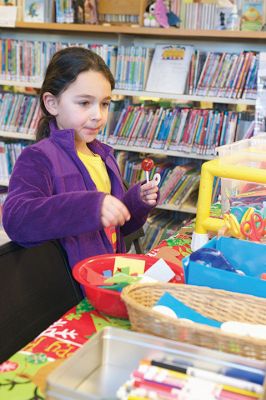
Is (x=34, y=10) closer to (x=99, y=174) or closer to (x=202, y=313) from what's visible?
(x=99, y=174)

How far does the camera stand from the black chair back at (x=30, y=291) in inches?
46.1

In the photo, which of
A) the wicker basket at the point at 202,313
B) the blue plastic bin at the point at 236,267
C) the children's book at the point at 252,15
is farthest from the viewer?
the children's book at the point at 252,15

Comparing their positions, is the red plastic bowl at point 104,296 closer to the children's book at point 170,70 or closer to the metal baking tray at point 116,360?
the metal baking tray at point 116,360

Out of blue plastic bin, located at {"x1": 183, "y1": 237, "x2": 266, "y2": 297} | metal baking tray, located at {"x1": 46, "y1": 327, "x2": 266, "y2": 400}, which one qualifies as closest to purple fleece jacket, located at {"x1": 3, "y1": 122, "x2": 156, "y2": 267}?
blue plastic bin, located at {"x1": 183, "y1": 237, "x2": 266, "y2": 297}

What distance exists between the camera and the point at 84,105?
5.24 ft

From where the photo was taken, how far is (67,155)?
155 cm

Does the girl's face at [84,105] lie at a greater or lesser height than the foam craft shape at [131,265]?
greater

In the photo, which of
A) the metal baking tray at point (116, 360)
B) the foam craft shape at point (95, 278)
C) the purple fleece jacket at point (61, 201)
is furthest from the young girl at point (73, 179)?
the metal baking tray at point (116, 360)

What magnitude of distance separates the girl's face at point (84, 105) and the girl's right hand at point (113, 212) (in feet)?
1.46

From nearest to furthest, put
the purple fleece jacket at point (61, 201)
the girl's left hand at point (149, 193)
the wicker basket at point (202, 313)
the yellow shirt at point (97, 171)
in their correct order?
1. the wicker basket at point (202, 313)
2. the purple fleece jacket at point (61, 201)
3. the girl's left hand at point (149, 193)
4. the yellow shirt at point (97, 171)

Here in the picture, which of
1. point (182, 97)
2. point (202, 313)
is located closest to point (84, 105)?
point (202, 313)

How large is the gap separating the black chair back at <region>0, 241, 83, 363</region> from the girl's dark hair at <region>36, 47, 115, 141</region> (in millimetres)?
466

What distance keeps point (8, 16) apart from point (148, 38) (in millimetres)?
892

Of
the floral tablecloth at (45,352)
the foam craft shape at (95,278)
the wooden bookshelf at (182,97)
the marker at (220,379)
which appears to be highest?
the wooden bookshelf at (182,97)
